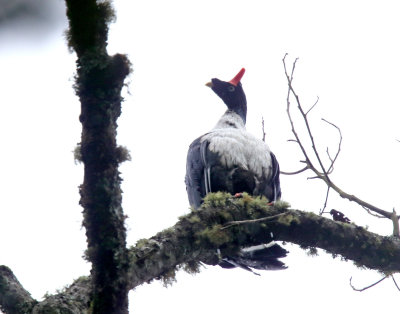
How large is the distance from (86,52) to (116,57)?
0.48 ft

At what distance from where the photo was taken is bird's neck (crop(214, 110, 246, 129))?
7.44 meters

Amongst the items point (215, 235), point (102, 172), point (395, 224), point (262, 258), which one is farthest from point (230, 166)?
point (102, 172)

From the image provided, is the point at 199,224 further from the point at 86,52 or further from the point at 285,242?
the point at 86,52

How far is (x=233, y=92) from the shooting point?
8180 millimetres

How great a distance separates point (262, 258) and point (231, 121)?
2795 millimetres

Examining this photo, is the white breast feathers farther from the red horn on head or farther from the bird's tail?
the bird's tail

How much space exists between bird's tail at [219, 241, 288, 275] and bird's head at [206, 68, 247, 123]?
318 cm

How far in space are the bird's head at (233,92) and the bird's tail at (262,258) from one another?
10.4 feet

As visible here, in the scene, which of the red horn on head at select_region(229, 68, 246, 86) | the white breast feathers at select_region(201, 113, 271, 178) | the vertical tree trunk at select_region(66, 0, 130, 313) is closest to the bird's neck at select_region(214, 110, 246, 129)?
the white breast feathers at select_region(201, 113, 271, 178)

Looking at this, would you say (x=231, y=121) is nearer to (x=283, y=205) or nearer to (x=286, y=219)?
(x=283, y=205)

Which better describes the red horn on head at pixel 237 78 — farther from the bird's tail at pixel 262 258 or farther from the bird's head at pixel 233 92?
the bird's tail at pixel 262 258

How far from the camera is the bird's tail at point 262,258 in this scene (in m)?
4.97

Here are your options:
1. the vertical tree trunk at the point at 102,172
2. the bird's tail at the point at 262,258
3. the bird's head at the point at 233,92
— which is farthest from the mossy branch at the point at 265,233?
the bird's head at the point at 233,92

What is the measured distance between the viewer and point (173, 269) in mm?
4078
